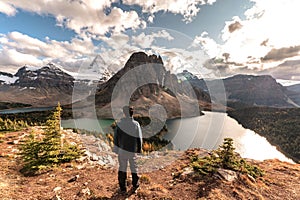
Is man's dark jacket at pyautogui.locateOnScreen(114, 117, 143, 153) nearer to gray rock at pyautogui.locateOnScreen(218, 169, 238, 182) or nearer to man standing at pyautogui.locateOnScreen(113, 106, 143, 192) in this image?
man standing at pyautogui.locateOnScreen(113, 106, 143, 192)

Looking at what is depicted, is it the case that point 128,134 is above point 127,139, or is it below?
above

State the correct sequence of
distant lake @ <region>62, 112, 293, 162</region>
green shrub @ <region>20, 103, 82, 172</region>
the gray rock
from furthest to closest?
1. distant lake @ <region>62, 112, 293, 162</region>
2. green shrub @ <region>20, 103, 82, 172</region>
3. the gray rock

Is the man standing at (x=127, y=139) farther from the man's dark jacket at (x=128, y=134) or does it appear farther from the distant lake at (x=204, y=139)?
the distant lake at (x=204, y=139)

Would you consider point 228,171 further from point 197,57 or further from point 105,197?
point 197,57

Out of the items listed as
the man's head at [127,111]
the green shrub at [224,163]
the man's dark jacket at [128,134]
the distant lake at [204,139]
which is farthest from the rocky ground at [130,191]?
the distant lake at [204,139]

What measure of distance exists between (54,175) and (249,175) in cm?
1048

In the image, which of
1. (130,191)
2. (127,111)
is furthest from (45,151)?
(127,111)

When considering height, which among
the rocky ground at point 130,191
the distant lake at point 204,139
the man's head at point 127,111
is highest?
the man's head at point 127,111

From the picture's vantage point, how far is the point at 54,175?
966cm

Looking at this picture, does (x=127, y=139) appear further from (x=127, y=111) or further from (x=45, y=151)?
(x=45, y=151)

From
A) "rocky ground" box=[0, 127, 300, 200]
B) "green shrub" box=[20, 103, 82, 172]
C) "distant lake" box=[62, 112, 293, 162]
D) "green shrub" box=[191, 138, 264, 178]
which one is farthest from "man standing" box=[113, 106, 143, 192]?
"distant lake" box=[62, 112, 293, 162]

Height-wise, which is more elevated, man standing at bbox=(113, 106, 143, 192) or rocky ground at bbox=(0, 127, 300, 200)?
man standing at bbox=(113, 106, 143, 192)

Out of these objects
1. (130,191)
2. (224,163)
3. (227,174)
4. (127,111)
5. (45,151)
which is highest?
(127,111)

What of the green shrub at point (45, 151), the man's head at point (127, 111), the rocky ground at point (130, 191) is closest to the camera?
the man's head at point (127, 111)
